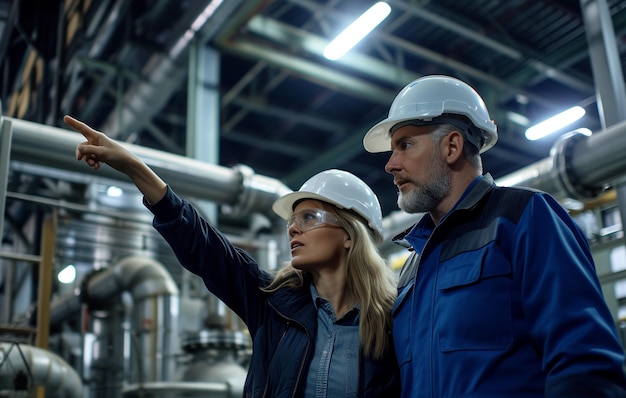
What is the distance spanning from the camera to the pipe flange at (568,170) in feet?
17.7

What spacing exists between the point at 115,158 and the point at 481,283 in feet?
4.25

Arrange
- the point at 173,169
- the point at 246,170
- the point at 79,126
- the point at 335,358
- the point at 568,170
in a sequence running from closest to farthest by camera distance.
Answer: the point at 79,126, the point at 335,358, the point at 568,170, the point at 173,169, the point at 246,170

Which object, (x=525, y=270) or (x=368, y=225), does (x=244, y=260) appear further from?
(x=525, y=270)

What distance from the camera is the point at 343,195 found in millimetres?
2938

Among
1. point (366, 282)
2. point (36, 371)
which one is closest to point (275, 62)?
point (36, 371)

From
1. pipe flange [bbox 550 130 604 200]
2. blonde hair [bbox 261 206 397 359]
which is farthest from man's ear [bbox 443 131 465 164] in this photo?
pipe flange [bbox 550 130 604 200]

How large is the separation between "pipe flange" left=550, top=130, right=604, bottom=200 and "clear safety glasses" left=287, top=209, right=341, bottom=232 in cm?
323

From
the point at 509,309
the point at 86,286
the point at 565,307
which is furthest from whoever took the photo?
the point at 86,286

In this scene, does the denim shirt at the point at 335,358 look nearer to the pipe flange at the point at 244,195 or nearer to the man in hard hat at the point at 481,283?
the man in hard hat at the point at 481,283

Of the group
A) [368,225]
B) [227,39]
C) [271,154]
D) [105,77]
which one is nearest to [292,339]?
[368,225]

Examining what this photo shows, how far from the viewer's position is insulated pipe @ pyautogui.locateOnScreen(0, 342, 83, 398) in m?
5.53

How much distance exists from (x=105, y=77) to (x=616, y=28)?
6389 millimetres

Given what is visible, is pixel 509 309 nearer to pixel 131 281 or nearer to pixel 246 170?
pixel 246 170

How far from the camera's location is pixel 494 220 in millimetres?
2016
